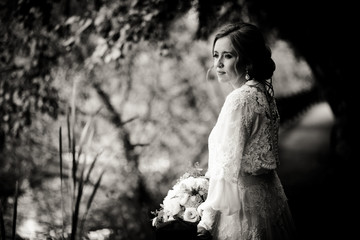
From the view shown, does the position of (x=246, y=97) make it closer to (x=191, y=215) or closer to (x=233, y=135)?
(x=233, y=135)

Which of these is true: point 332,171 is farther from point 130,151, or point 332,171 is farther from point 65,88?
point 65,88

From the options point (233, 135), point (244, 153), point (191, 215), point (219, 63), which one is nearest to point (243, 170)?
point (244, 153)

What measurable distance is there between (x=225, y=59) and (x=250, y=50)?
0.12 meters

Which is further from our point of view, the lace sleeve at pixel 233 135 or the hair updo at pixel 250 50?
the hair updo at pixel 250 50

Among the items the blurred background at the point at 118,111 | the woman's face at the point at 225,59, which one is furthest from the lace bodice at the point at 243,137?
the blurred background at the point at 118,111

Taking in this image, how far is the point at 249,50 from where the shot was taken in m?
1.75

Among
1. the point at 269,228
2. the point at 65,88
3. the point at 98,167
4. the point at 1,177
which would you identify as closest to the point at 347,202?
the point at 269,228

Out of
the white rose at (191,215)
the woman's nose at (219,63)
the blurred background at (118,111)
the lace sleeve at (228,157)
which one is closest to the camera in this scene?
the lace sleeve at (228,157)

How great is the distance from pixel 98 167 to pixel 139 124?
917 millimetres

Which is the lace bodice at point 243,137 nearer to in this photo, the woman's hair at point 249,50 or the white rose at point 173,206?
the woman's hair at point 249,50

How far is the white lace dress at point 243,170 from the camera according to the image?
1.55 m

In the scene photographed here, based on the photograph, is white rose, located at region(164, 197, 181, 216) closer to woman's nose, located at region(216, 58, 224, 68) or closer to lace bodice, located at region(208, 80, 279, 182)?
lace bodice, located at region(208, 80, 279, 182)

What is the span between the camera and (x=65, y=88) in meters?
5.82

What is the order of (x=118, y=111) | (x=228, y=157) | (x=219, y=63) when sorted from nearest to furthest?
1. (x=228, y=157)
2. (x=219, y=63)
3. (x=118, y=111)
